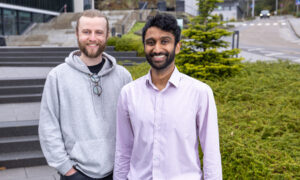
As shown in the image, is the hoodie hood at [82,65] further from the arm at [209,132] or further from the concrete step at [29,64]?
the concrete step at [29,64]

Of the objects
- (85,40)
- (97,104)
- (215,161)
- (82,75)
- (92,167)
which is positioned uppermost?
(85,40)

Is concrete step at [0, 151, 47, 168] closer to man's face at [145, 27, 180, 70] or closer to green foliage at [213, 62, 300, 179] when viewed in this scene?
green foliage at [213, 62, 300, 179]

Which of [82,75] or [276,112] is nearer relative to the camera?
[82,75]

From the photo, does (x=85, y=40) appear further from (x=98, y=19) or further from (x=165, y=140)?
(x=165, y=140)

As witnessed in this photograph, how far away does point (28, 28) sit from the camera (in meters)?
31.5

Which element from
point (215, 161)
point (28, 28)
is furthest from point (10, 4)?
point (215, 161)

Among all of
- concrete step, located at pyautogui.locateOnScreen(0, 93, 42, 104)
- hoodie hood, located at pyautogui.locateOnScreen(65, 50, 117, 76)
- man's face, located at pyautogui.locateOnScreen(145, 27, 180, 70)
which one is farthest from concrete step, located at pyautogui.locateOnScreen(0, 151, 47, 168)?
man's face, located at pyautogui.locateOnScreen(145, 27, 180, 70)

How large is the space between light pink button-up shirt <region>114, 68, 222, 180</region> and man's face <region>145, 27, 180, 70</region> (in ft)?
0.36

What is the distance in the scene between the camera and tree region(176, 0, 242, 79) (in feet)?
24.3

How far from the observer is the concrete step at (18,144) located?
5402 mm

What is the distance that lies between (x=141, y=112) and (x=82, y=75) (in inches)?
26.0

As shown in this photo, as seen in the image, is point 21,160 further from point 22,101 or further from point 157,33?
point 157,33

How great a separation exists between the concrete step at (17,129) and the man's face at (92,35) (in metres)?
3.83

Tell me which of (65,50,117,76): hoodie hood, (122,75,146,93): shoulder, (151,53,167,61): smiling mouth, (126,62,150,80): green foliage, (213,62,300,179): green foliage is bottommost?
(213,62,300,179): green foliage
